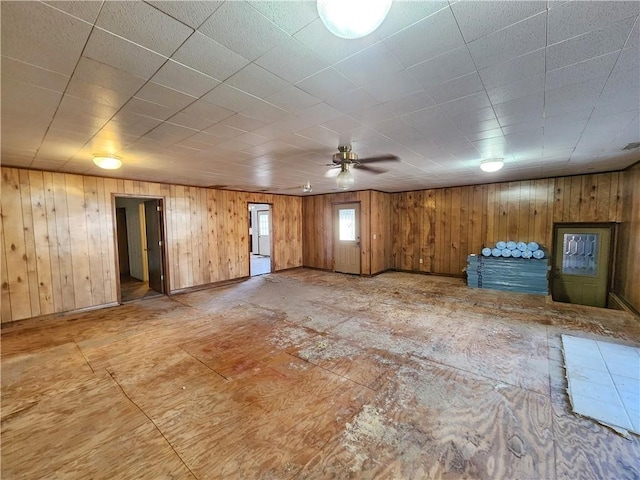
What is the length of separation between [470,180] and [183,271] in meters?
6.72

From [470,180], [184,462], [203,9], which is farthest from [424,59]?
[470,180]

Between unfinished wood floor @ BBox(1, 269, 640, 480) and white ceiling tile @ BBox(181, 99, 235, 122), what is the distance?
2394 millimetres

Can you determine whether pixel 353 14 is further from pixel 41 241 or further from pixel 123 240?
pixel 123 240

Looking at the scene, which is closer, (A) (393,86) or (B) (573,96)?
(A) (393,86)

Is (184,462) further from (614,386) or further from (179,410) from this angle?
(614,386)

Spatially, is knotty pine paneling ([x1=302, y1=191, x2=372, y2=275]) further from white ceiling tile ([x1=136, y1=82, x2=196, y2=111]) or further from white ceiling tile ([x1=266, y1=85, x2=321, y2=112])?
white ceiling tile ([x1=136, y1=82, x2=196, y2=111])

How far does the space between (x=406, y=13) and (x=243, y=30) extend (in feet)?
Answer: 2.55

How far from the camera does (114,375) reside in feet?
8.51

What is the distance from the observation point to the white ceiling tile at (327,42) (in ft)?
4.29

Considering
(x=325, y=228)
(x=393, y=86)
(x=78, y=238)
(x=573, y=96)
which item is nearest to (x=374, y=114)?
(x=393, y=86)

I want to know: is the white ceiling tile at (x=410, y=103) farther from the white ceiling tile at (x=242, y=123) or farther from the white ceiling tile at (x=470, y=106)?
the white ceiling tile at (x=242, y=123)

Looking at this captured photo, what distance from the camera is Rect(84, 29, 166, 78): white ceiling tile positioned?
4.40 feet

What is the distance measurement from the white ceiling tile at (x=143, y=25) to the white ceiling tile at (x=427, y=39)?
1.06m

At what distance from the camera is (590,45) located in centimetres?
143
